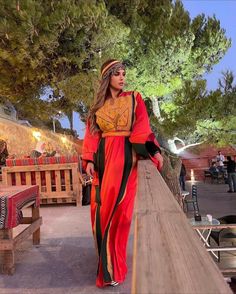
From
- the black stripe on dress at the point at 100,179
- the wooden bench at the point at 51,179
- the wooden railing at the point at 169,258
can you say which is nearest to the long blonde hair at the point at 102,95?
the black stripe on dress at the point at 100,179

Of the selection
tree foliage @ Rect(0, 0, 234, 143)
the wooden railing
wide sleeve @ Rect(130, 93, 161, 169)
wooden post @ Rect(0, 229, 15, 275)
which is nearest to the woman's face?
wide sleeve @ Rect(130, 93, 161, 169)

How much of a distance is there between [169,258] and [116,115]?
6.29 ft

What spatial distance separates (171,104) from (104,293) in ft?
20.4

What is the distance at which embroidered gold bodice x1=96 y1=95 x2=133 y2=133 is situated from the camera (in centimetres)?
255

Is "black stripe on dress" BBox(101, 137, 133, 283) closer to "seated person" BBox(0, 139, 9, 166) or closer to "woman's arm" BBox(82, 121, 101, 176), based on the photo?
"woman's arm" BBox(82, 121, 101, 176)

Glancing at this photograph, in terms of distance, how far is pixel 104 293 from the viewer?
2393 millimetres

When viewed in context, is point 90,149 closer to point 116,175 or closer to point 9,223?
point 116,175

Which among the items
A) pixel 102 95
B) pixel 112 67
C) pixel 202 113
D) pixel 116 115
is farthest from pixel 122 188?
pixel 202 113

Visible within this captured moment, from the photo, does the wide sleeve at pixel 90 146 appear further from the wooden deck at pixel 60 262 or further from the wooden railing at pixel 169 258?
the wooden railing at pixel 169 258

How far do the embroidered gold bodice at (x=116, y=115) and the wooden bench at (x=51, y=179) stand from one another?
154 inches

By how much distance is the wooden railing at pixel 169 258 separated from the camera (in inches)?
23.1

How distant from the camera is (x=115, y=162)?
100 inches

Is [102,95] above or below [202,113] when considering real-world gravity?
below

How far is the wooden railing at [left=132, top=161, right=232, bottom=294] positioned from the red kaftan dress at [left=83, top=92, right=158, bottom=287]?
1444 mm
